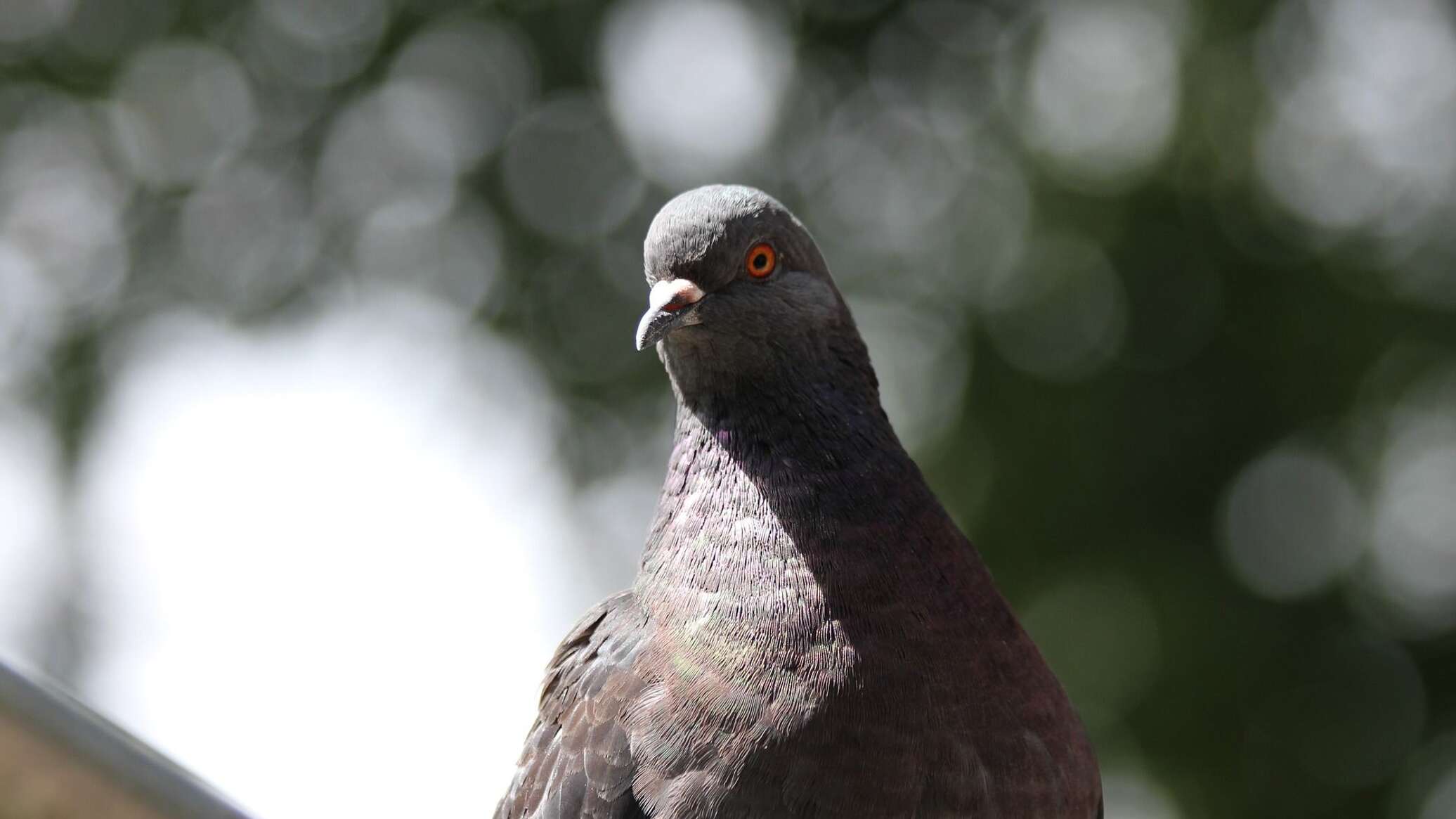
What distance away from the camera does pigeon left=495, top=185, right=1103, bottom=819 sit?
336cm

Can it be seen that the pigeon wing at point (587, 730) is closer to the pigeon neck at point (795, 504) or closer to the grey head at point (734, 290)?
the pigeon neck at point (795, 504)

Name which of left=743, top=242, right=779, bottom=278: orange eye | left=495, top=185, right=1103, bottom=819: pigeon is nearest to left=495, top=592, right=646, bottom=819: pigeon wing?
left=495, top=185, right=1103, bottom=819: pigeon

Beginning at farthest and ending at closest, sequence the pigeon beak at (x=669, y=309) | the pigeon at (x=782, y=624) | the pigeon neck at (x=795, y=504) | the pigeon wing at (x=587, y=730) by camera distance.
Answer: the pigeon beak at (x=669, y=309)
the pigeon wing at (x=587, y=730)
the pigeon neck at (x=795, y=504)
the pigeon at (x=782, y=624)

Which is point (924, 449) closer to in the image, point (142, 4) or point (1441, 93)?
point (1441, 93)

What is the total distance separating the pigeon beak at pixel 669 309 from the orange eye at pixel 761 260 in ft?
0.61

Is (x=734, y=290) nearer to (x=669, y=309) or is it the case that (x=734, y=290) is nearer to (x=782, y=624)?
(x=669, y=309)

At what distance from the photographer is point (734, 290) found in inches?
161

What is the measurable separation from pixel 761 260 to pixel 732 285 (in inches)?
5.4

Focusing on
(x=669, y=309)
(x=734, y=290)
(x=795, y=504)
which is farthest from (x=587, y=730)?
(x=734, y=290)

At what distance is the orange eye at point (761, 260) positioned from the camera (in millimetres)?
4121

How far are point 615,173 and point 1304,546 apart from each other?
7895mm

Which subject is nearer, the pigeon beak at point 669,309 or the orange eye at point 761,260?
the pigeon beak at point 669,309

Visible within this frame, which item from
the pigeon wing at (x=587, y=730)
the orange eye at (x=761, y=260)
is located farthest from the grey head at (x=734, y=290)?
the pigeon wing at (x=587, y=730)

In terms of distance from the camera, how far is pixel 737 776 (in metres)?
3.34
